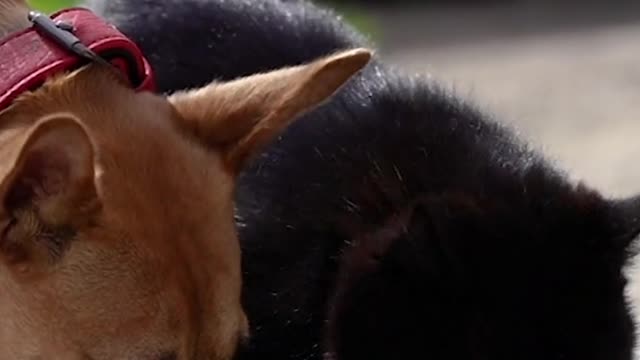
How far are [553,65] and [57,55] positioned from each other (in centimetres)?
571

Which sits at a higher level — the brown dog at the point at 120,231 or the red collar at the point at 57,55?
the red collar at the point at 57,55

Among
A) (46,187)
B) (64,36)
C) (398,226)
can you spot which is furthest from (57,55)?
(398,226)

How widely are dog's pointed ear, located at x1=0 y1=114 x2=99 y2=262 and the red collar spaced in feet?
0.80

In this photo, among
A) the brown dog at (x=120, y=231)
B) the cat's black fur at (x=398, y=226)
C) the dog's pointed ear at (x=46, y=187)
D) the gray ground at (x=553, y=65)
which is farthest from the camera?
the gray ground at (x=553, y=65)

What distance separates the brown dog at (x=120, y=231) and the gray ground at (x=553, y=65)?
109 inches

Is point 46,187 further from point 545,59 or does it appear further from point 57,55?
point 545,59

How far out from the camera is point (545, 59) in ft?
28.7

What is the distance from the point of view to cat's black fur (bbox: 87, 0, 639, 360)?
3.06 meters

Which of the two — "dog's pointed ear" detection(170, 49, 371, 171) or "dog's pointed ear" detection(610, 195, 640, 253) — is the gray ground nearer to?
"dog's pointed ear" detection(610, 195, 640, 253)

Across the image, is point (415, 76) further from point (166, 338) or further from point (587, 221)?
point (166, 338)

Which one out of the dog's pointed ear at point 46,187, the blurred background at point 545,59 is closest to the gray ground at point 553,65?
the blurred background at point 545,59

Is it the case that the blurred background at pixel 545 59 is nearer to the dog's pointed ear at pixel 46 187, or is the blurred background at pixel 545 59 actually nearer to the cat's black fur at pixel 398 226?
the cat's black fur at pixel 398 226

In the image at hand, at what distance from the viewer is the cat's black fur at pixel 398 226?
3064 millimetres

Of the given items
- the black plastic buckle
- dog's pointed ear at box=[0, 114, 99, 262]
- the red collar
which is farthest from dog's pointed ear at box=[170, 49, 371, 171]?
dog's pointed ear at box=[0, 114, 99, 262]
